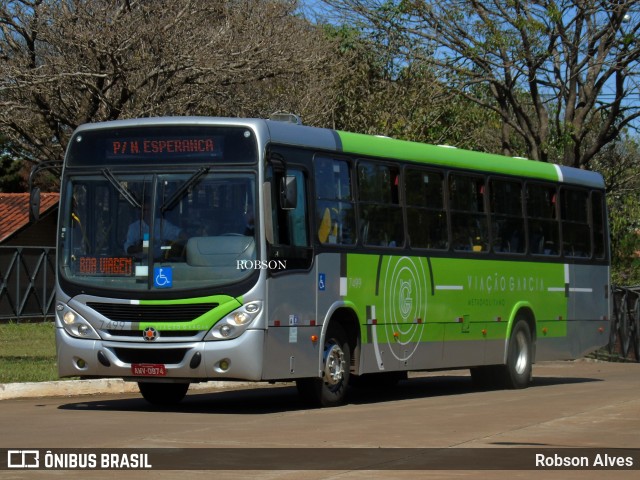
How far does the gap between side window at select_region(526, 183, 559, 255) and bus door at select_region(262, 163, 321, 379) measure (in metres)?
5.91

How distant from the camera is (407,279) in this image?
17172 mm

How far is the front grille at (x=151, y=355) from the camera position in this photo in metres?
14.3

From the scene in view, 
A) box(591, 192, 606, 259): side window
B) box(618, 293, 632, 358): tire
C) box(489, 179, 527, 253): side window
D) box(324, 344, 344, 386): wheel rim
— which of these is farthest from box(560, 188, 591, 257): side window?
box(618, 293, 632, 358): tire

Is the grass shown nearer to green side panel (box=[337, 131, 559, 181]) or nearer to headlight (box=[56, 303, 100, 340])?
headlight (box=[56, 303, 100, 340])

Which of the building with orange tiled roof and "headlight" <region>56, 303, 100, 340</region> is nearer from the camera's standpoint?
"headlight" <region>56, 303, 100, 340</region>

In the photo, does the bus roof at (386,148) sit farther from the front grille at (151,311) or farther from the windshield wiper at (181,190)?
the front grille at (151,311)

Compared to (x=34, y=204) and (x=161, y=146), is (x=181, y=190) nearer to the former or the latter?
(x=161, y=146)

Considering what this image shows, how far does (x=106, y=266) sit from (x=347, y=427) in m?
3.45

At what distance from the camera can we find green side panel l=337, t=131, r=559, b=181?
652 inches

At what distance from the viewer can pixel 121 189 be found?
14773 millimetres

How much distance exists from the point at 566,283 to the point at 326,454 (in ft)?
36.8

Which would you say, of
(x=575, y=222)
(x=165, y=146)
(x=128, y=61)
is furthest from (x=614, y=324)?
(x=165, y=146)

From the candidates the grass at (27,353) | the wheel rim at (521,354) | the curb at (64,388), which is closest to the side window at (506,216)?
the wheel rim at (521,354)

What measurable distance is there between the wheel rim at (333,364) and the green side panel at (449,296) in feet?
1.76
